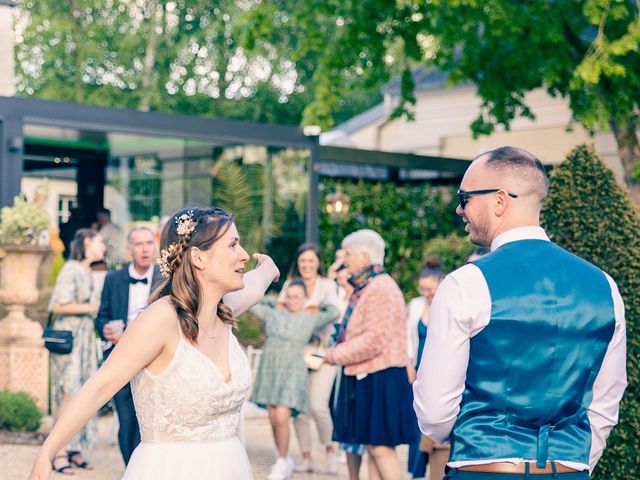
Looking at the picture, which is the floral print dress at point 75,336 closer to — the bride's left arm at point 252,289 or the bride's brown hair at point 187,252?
the bride's left arm at point 252,289

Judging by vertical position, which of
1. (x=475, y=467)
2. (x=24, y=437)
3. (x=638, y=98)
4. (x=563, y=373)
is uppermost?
(x=638, y=98)

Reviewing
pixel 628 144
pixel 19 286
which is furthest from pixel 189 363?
pixel 628 144

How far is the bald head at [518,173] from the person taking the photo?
3592 mm

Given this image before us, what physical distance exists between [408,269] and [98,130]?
26.3 feet

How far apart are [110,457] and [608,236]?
18.2 feet

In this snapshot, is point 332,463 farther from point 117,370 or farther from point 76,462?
point 117,370

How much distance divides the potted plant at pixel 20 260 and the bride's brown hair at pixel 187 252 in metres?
7.95

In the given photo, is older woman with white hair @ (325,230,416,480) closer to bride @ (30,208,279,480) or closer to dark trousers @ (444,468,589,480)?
bride @ (30,208,279,480)

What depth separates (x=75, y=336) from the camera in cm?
934

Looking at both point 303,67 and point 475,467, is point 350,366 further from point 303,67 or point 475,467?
point 303,67

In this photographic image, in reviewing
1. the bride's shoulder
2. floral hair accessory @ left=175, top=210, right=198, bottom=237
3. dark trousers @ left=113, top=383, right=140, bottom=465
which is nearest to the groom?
the bride's shoulder

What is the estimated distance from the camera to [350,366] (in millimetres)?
7543

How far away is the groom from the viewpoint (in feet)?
11.1

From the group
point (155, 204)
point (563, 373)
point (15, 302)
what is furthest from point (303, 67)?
point (563, 373)
